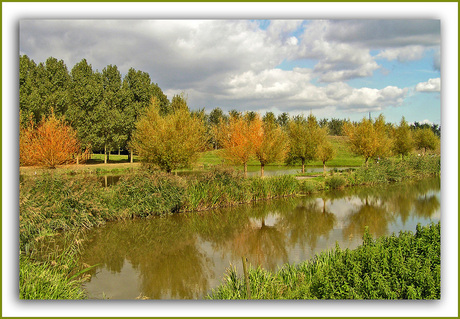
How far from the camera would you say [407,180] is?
25.9 m

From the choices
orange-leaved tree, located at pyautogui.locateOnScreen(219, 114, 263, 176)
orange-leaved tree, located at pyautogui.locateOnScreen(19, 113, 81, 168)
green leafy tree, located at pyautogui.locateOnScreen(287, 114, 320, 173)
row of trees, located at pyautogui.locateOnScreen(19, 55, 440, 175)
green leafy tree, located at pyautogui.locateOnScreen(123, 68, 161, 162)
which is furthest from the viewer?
green leafy tree, located at pyautogui.locateOnScreen(123, 68, 161, 162)

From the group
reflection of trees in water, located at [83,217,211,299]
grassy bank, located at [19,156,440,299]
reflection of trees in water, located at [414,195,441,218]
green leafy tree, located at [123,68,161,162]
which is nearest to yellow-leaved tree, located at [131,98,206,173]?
grassy bank, located at [19,156,440,299]

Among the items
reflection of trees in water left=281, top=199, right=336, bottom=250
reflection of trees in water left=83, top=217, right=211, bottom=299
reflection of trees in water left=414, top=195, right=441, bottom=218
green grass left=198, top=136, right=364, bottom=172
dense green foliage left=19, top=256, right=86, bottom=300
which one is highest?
green grass left=198, top=136, right=364, bottom=172

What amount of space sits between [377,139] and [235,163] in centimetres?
1234

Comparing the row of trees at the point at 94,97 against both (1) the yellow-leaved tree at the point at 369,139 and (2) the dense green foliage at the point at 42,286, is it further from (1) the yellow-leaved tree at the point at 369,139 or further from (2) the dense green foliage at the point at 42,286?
(2) the dense green foliage at the point at 42,286

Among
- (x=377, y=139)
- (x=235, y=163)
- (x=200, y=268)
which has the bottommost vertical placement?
(x=200, y=268)

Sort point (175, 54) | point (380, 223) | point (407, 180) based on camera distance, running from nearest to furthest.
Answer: point (175, 54) < point (380, 223) < point (407, 180)

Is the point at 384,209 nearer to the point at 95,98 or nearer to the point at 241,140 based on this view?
the point at 241,140

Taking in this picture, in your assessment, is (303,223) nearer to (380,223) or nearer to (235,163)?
(380,223)

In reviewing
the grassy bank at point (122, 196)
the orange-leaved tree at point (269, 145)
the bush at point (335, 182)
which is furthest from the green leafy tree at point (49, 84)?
the bush at point (335, 182)

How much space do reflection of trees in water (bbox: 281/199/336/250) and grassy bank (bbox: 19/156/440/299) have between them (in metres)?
2.68

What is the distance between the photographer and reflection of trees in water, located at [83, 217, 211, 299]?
7086 millimetres

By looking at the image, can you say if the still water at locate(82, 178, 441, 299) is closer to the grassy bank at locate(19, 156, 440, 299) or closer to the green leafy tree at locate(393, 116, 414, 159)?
the grassy bank at locate(19, 156, 440, 299)

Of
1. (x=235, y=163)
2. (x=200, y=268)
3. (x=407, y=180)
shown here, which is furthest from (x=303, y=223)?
(x=407, y=180)
